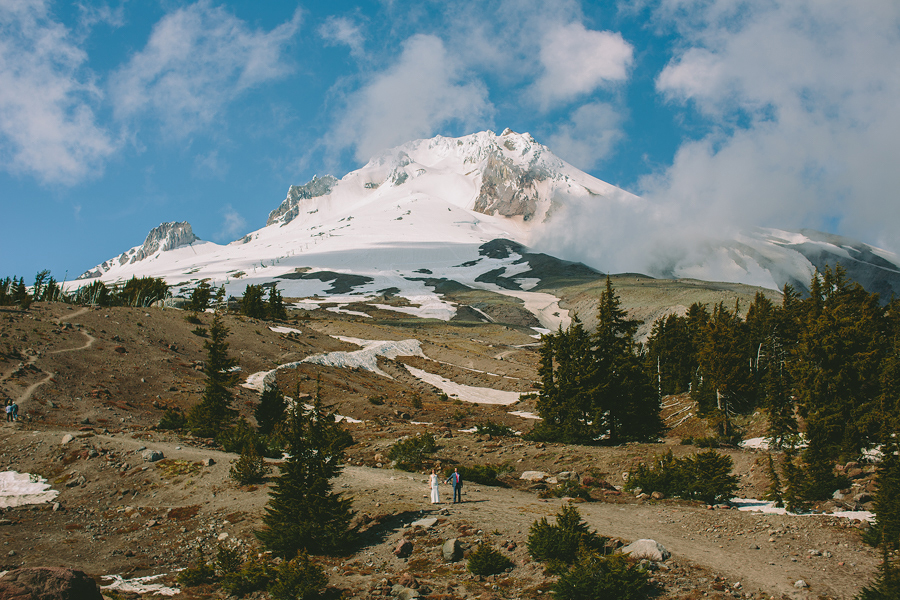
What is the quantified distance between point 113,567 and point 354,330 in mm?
76863

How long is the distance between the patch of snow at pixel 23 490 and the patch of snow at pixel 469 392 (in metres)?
41.1

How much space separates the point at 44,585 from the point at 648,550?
13358 millimetres

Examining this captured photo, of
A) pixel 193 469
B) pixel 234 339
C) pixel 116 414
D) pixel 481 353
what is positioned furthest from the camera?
pixel 481 353

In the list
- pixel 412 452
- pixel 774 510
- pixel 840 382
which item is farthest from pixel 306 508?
pixel 840 382

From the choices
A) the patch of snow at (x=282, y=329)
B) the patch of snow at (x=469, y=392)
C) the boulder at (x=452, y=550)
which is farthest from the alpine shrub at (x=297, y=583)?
the patch of snow at (x=282, y=329)

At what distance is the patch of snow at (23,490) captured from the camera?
19578 mm

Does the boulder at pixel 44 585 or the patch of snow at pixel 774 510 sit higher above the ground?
the boulder at pixel 44 585

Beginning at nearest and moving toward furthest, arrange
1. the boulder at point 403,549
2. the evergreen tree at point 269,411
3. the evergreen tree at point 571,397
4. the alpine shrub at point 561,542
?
1. the alpine shrub at point 561,542
2. the boulder at point 403,549
3. the evergreen tree at point 571,397
4. the evergreen tree at point 269,411

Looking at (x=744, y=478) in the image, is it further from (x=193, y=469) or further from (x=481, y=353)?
(x=481, y=353)

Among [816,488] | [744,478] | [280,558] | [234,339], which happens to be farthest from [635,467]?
[234,339]

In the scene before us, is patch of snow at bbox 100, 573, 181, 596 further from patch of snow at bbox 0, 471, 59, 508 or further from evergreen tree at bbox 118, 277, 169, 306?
evergreen tree at bbox 118, 277, 169, 306

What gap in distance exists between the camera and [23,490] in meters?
20.4

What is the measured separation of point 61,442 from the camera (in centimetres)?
2411

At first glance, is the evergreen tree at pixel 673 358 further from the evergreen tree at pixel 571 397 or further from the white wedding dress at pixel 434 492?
the white wedding dress at pixel 434 492
